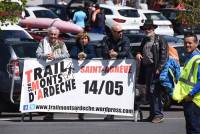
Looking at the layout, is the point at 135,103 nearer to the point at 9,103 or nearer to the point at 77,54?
the point at 77,54

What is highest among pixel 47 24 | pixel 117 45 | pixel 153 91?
pixel 117 45

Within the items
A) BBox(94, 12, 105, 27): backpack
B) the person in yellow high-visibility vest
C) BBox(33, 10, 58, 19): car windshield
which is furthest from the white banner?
BBox(33, 10, 58, 19): car windshield

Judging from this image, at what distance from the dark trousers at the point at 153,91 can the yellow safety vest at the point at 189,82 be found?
203 inches

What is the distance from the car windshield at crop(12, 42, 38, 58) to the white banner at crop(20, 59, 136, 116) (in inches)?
83.8

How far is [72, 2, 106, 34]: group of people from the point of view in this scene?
111 ft

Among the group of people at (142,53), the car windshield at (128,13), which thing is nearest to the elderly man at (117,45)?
the group of people at (142,53)

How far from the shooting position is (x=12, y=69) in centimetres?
1798

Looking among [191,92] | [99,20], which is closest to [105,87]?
[191,92]

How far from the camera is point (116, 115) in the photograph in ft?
54.5

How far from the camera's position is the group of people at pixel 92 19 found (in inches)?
1337

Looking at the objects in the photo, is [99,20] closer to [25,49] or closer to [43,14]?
[43,14]

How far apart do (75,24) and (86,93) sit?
18.0 metres

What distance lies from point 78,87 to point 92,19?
17.7 m

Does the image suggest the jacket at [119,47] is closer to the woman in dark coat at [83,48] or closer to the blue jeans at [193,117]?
the woman in dark coat at [83,48]
